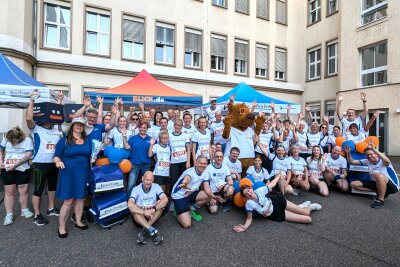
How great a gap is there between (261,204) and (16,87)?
539 cm

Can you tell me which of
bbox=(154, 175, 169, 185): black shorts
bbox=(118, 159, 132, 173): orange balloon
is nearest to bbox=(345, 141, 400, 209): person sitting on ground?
bbox=(154, 175, 169, 185): black shorts

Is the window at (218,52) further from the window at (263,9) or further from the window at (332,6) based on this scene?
the window at (332,6)

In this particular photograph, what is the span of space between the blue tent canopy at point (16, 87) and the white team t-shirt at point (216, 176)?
381cm

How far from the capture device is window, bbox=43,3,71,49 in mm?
11508

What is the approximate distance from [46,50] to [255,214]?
1147 cm

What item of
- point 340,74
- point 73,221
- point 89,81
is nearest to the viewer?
point 73,221

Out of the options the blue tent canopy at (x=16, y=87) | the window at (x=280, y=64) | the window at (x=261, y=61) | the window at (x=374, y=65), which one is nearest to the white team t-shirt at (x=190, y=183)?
the blue tent canopy at (x=16, y=87)

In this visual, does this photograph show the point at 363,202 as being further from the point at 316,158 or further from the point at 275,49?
the point at 275,49

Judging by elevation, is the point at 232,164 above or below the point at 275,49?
below

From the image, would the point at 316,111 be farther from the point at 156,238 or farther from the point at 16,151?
the point at 16,151

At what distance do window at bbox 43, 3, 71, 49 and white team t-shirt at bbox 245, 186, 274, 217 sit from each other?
11440 millimetres

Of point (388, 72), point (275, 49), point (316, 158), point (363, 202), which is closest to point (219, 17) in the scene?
point (275, 49)

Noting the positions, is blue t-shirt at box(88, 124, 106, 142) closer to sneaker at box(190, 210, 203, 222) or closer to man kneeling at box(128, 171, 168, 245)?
man kneeling at box(128, 171, 168, 245)

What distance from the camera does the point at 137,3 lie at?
519 inches
